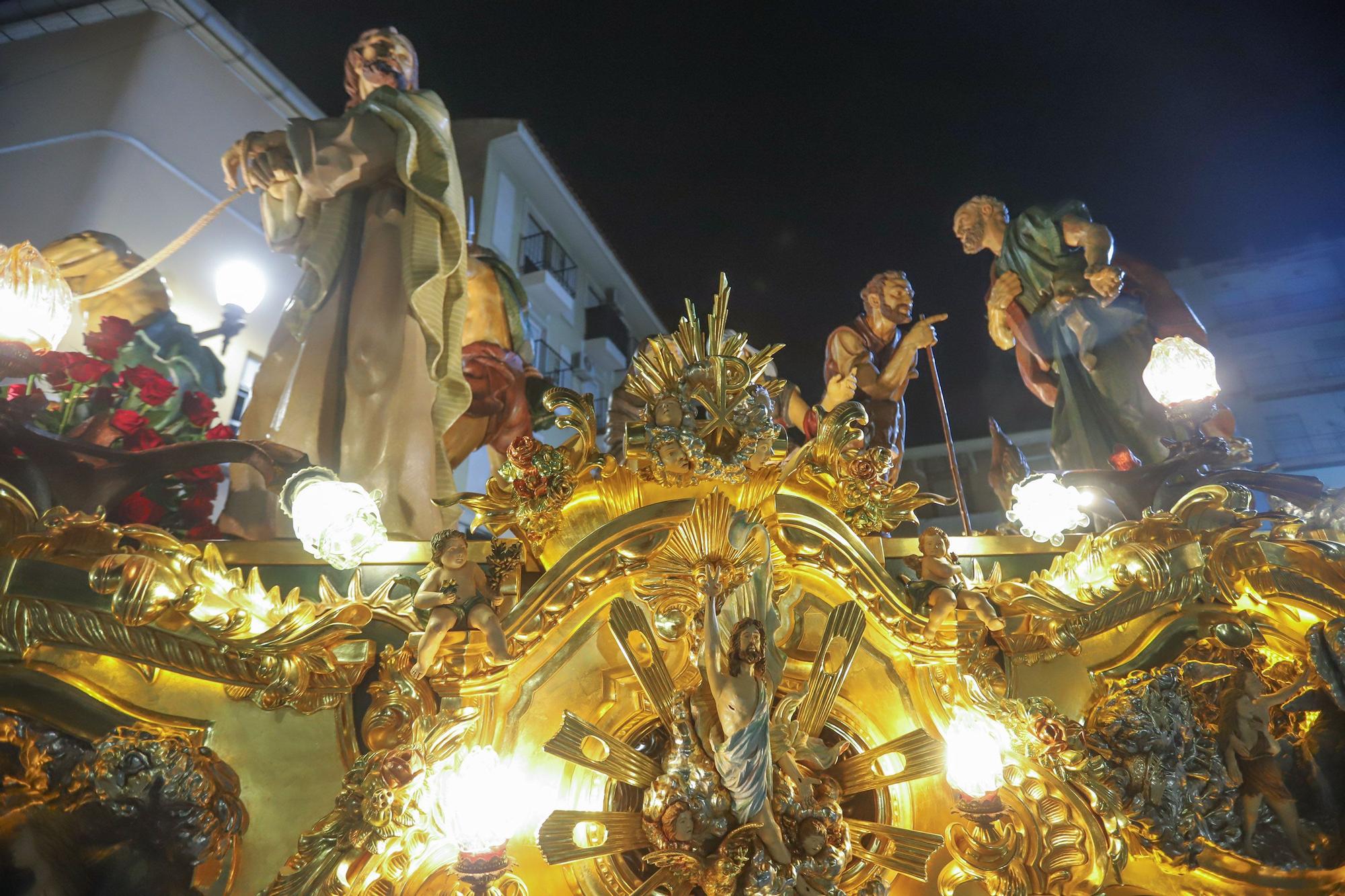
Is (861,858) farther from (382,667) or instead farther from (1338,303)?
(1338,303)

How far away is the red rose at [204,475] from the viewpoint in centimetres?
320

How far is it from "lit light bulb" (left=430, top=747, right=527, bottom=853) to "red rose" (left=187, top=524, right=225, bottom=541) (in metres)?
1.35

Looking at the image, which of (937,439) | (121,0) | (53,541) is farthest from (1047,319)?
(121,0)

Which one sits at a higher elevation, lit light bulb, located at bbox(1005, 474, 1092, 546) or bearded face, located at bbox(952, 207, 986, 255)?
bearded face, located at bbox(952, 207, 986, 255)

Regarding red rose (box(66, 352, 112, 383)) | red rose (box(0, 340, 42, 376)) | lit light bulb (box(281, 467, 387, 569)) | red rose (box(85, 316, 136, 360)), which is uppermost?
red rose (box(85, 316, 136, 360))

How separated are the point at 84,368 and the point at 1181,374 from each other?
364 centimetres

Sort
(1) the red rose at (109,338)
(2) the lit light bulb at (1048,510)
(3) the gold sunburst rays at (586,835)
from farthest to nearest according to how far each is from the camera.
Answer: (1) the red rose at (109,338) → (2) the lit light bulb at (1048,510) → (3) the gold sunburst rays at (586,835)

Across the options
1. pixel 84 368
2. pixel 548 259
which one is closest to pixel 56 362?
pixel 84 368

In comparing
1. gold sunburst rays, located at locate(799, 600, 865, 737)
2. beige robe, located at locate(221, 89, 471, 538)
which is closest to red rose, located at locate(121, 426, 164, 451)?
beige robe, located at locate(221, 89, 471, 538)

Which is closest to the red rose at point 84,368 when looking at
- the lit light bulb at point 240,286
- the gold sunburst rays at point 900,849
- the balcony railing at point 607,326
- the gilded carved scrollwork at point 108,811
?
the gilded carved scrollwork at point 108,811

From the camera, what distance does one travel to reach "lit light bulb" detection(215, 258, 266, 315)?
201 inches

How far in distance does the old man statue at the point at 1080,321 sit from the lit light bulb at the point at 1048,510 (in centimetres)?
146

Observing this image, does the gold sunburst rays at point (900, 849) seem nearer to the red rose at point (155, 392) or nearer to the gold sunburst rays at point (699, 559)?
the gold sunburst rays at point (699, 559)

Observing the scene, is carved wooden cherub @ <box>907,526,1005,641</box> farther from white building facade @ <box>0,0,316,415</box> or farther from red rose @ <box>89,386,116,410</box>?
white building facade @ <box>0,0,316,415</box>
